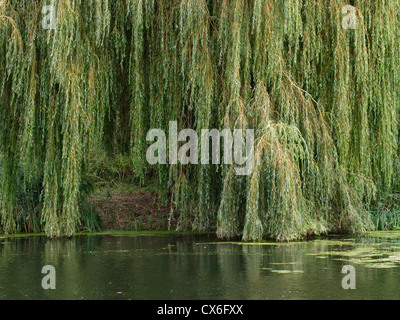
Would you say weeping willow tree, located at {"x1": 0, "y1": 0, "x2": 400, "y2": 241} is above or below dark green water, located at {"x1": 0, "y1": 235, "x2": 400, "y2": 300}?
above

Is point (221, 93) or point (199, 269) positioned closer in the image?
point (199, 269)

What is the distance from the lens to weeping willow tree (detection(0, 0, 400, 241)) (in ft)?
25.8

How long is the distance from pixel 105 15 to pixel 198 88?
1.56m

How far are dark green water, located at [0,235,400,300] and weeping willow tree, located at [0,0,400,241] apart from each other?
2.00 ft

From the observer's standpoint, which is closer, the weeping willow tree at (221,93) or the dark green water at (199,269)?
the dark green water at (199,269)

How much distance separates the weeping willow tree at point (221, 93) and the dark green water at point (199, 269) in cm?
61

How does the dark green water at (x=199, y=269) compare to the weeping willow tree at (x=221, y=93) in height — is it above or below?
below

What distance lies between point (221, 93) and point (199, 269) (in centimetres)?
304

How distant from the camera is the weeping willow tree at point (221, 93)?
7.87 m

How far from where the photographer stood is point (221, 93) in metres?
8.30

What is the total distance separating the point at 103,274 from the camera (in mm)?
5773

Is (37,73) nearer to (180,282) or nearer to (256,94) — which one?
(256,94)

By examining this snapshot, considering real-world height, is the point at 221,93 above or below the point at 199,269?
above

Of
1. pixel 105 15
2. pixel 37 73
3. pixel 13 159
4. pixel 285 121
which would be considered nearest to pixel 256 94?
pixel 285 121
